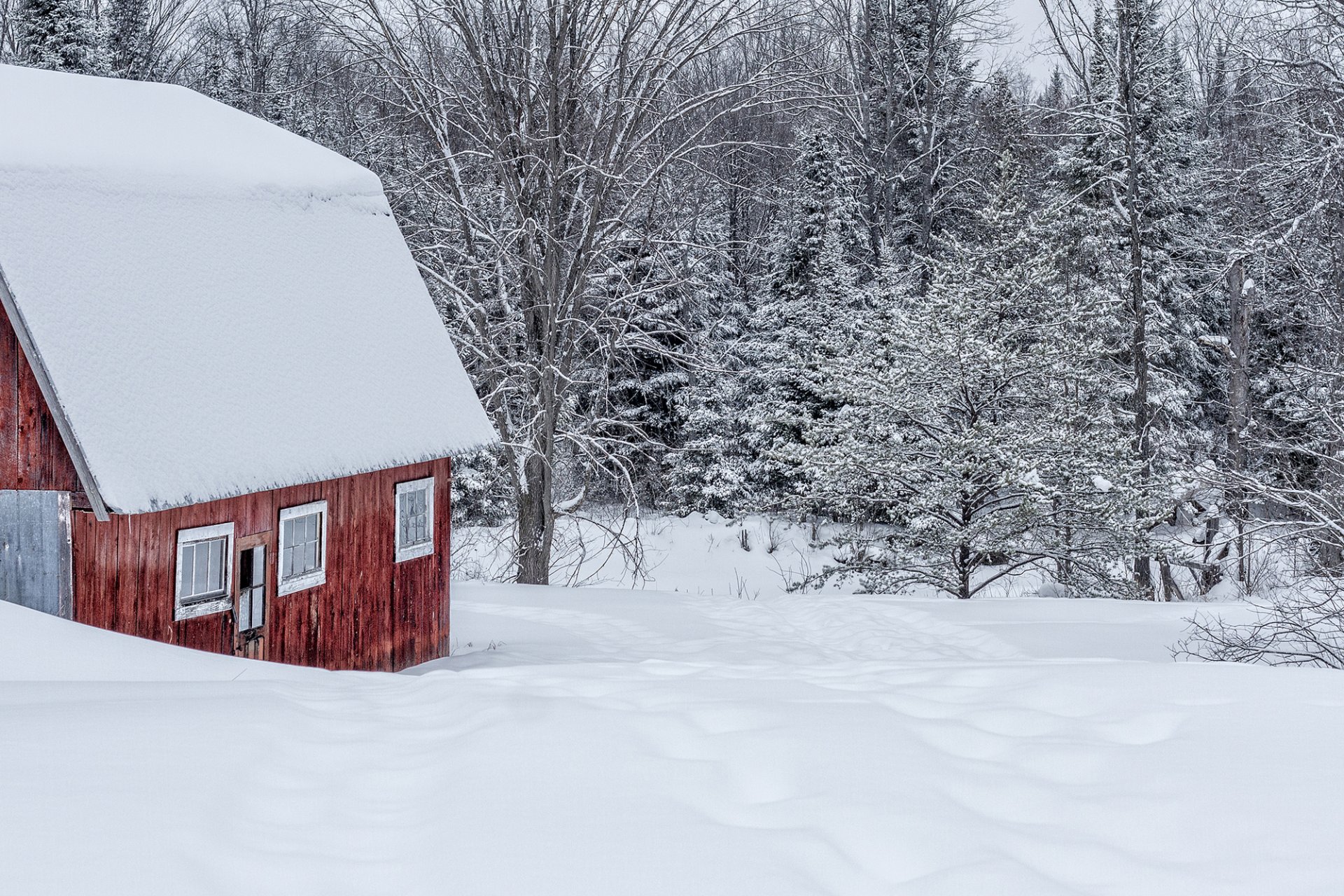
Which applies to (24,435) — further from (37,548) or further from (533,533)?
(533,533)

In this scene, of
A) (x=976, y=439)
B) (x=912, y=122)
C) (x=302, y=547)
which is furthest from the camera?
(x=912, y=122)

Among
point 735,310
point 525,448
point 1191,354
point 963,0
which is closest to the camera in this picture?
point 525,448

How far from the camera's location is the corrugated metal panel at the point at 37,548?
7402mm

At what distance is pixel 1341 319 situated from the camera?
9.87m

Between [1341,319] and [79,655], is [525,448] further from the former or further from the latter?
[1341,319]

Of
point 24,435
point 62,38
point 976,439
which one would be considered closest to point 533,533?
point 976,439

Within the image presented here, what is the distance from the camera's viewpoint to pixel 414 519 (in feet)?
36.3

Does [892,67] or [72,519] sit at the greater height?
[892,67]

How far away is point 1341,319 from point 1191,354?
2123 centimetres

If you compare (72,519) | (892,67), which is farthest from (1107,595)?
(892,67)

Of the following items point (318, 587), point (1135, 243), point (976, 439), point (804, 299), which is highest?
point (1135, 243)

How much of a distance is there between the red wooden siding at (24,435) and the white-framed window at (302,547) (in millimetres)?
1990

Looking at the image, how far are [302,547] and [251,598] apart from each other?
751 millimetres

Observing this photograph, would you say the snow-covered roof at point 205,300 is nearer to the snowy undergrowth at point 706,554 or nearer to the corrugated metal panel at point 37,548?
the corrugated metal panel at point 37,548
